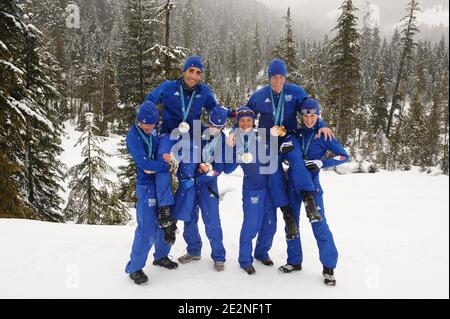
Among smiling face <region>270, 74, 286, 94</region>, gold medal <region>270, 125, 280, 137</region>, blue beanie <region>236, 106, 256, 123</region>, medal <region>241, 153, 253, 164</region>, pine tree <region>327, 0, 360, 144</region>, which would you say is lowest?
medal <region>241, 153, 253, 164</region>

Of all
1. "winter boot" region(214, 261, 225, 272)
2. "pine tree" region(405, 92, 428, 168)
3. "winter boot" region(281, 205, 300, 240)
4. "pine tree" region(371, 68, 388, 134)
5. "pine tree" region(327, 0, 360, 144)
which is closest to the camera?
"winter boot" region(281, 205, 300, 240)

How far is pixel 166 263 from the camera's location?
521 centimetres

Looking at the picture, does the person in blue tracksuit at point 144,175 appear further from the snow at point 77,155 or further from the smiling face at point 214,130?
the snow at point 77,155

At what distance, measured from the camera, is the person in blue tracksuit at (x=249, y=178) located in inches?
192

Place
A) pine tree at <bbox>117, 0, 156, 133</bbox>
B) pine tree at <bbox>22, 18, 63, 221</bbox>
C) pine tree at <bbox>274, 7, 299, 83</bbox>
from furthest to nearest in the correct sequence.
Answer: pine tree at <bbox>274, 7, 299, 83</bbox>
pine tree at <bbox>117, 0, 156, 133</bbox>
pine tree at <bbox>22, 18, 63, 221</bbox>

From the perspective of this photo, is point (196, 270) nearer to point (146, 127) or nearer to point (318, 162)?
point (146, 127)

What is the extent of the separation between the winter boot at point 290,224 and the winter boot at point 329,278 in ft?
2.09

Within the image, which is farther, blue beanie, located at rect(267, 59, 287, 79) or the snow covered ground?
blue beanie, located at rect(267, 59, 287, 79)

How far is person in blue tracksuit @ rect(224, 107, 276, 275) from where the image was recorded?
4.88 meters

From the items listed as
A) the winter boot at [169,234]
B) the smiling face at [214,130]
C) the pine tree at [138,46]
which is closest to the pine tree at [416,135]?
the pine tree at [138,46]

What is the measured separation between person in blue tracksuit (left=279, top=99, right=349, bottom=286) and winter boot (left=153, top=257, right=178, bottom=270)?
2049 mm

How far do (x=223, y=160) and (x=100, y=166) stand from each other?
8025mm

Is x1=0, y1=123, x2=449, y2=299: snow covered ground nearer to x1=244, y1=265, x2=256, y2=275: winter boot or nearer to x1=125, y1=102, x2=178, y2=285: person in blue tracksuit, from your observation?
x1=244, y1=265, x2=256, y2=275: winter boot

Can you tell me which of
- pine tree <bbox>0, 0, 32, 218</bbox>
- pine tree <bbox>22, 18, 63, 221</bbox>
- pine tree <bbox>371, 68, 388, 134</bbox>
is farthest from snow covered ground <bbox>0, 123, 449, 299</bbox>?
pine tree <bbox>371, 68, 388, 134</bbox>
